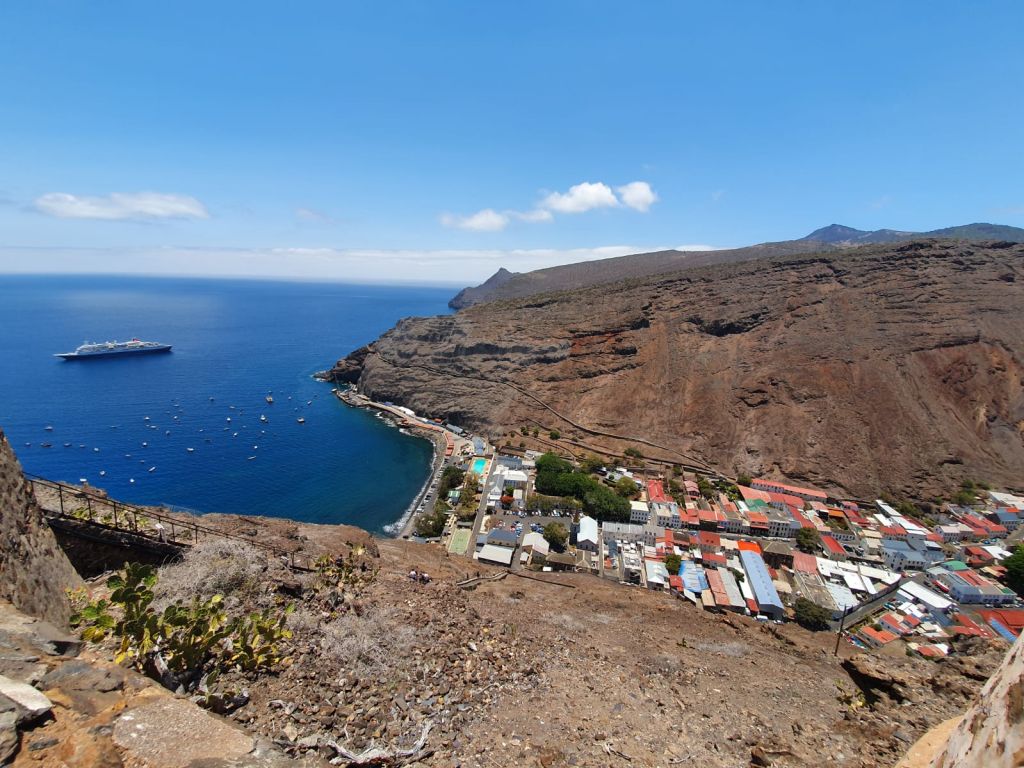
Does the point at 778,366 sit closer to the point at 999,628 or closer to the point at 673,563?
the point at 999,628

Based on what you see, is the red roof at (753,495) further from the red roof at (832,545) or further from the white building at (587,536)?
the white building at (587,536)

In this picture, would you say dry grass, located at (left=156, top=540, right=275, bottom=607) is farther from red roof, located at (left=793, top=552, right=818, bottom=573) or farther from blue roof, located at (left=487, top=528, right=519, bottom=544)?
red roof, located at (left=793, top=552, right=818, bottom=573)

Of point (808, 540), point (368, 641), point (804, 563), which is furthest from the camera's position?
point (808, 540)

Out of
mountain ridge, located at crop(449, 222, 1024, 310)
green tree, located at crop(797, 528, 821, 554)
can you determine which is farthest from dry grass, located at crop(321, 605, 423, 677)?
mountain ridge, located at crop(449, 222, 1024, 310)

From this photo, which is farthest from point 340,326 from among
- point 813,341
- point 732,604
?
point 732,604

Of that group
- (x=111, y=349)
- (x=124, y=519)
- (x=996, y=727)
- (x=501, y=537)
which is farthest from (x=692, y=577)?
(x=111, y=349)

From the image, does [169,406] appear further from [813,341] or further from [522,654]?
[813,341]
